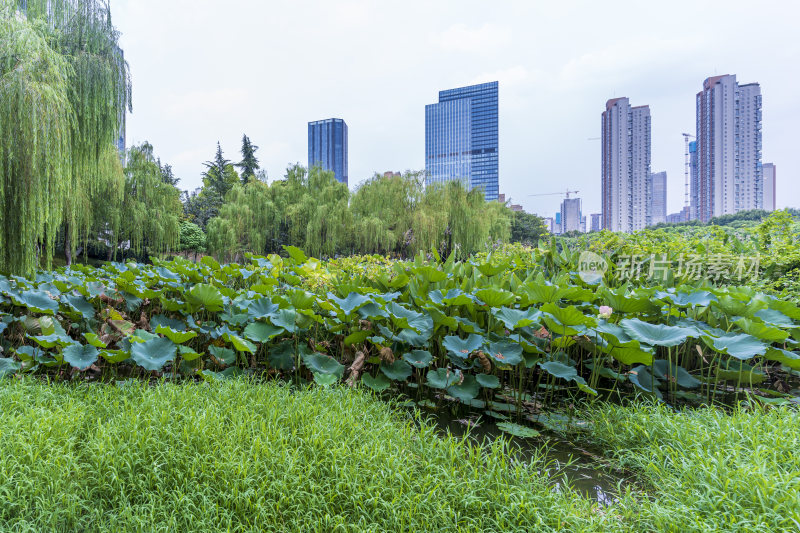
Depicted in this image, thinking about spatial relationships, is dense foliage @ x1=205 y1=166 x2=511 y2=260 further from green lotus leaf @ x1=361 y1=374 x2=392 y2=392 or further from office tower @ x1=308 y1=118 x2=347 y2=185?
office tower @ x1=308 y1=118 x2=347 y2=185

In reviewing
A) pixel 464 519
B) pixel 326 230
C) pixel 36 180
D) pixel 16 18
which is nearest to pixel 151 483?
pixel 464 519

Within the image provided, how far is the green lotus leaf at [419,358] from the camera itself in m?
2.03

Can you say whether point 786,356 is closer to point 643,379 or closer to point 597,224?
point 643,379

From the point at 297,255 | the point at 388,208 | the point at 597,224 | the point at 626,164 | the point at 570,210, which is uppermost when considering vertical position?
the point at 570,210

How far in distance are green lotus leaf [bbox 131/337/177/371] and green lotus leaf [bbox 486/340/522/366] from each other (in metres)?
1.65

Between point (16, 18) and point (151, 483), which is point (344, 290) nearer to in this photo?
point (151, 483)

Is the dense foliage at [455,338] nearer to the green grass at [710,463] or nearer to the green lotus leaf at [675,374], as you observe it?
the green lotus leaf at [675,374]

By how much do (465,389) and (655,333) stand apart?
0.98m

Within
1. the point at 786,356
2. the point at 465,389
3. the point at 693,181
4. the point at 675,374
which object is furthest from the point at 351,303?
the point at 693,181

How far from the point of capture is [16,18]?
3.72m

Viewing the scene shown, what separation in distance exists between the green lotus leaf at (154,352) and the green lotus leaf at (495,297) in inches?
66.5

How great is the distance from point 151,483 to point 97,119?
524cm

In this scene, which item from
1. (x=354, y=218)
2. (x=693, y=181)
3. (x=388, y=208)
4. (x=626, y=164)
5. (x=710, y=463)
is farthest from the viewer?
(x=626, y=164)

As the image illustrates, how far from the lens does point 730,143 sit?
11734 mm
